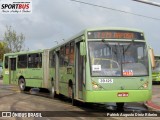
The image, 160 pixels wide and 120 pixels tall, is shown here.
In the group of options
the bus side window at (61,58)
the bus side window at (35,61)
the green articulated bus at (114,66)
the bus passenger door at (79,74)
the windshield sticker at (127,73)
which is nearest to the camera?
the green articulated bus at (114,66)

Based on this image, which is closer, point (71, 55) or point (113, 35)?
point (113, 35)

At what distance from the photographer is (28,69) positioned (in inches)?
1123

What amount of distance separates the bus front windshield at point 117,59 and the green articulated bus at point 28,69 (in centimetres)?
1107

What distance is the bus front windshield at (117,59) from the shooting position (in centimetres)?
A: 1541

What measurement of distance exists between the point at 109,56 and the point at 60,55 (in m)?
6.15

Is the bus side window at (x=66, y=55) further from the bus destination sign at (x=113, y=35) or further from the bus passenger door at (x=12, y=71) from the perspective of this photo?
the bus passenger door at (x=12, y=71)

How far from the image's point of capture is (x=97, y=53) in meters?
15.5

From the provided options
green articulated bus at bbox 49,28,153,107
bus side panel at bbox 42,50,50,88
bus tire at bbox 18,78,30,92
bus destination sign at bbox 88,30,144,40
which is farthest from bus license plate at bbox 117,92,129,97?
bus tire at bbox 18,78,30,92

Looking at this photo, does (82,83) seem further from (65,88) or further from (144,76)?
(65,88)

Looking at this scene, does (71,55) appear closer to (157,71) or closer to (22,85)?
(22,85)

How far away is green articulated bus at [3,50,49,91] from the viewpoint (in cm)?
2698

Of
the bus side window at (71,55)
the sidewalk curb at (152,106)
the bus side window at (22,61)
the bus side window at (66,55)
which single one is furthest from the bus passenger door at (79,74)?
the bus side window at (22,61)

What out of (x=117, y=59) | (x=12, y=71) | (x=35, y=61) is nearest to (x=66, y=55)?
(x=117, y=59)

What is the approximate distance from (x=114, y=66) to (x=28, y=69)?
1395 centimetres
